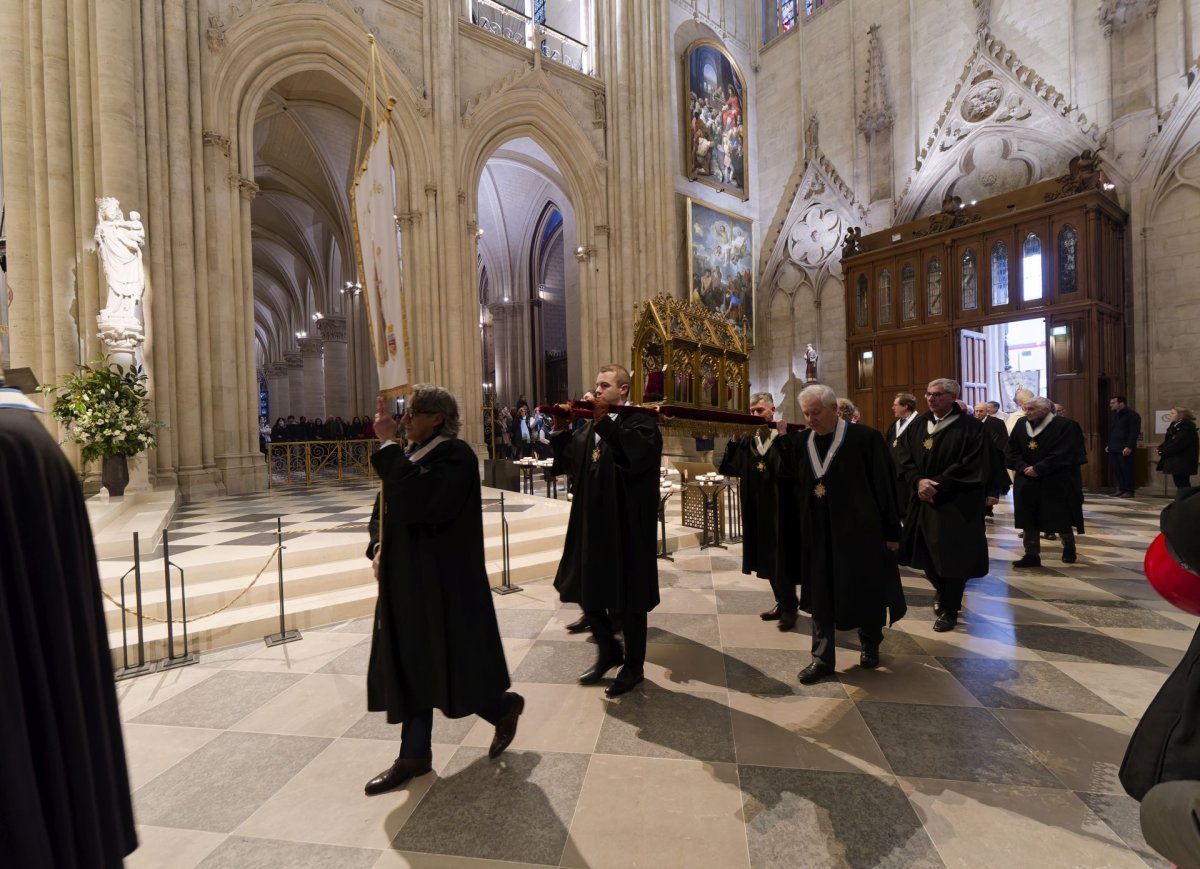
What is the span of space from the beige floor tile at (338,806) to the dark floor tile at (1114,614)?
4.47m

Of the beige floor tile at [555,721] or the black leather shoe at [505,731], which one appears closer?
A: the black leather shoe at [505,731]

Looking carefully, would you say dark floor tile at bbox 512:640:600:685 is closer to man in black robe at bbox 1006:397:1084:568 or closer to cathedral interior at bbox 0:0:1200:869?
cathedral interior at bbox 0:0:1200:869

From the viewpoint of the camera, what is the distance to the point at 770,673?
335cm

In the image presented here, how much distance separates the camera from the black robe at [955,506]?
401cm

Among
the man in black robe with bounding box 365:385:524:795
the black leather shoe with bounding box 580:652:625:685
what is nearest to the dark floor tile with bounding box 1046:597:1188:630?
the black leather shoe with bounding box 580:652:625:685

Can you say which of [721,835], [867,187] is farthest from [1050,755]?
[867,187]

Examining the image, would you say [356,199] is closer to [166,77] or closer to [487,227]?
[166,77]

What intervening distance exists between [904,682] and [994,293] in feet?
39.1

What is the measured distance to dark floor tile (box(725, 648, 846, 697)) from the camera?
310cm

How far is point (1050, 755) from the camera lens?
243 centimetres

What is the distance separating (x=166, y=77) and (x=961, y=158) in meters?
15.7

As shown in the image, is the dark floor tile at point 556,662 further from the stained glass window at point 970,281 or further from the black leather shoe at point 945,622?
the stained glass window at point 970,281

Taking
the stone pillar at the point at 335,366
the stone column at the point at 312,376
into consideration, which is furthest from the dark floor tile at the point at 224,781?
the stone column at the point at 312,376

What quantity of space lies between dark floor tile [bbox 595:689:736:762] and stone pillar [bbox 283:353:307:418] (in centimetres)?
2628
